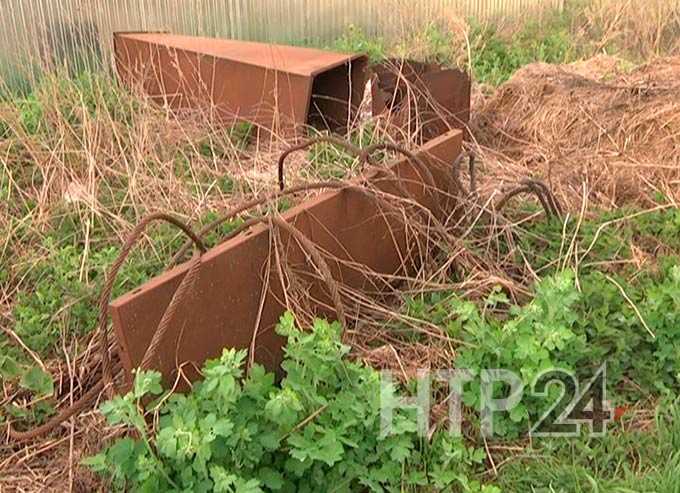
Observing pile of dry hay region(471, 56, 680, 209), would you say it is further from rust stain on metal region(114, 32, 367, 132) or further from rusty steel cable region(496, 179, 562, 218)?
rust stain on metal region(114, 32, 367, 132)

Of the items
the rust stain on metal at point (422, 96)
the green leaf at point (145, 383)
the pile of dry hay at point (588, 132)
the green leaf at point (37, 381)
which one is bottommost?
the green leaf at point (37, 381)

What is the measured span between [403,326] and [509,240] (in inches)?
31.0

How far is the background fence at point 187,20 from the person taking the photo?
608 centimetres

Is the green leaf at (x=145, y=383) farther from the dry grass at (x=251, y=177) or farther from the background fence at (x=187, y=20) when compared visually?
the background fence at (x=187, y=20)

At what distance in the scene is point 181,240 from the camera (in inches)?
137

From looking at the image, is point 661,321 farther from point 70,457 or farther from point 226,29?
point 226,29

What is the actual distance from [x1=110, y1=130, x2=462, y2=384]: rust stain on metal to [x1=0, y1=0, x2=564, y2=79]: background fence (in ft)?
9.06

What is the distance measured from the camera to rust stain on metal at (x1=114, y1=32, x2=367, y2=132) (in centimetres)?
452

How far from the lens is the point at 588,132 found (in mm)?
5238

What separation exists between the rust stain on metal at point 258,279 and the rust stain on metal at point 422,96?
871mm

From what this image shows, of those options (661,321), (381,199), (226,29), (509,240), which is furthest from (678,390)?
(226,29)

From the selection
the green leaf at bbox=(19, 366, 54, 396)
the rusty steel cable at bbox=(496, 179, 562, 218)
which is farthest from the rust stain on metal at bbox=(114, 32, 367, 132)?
the green leaf at bbox=(19, 366, 54, 396)

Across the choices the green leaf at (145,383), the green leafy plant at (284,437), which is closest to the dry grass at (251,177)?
the green leafy plant at (284,437)

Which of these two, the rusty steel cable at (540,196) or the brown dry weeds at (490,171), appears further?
the rusty steel cable at (540,196)
